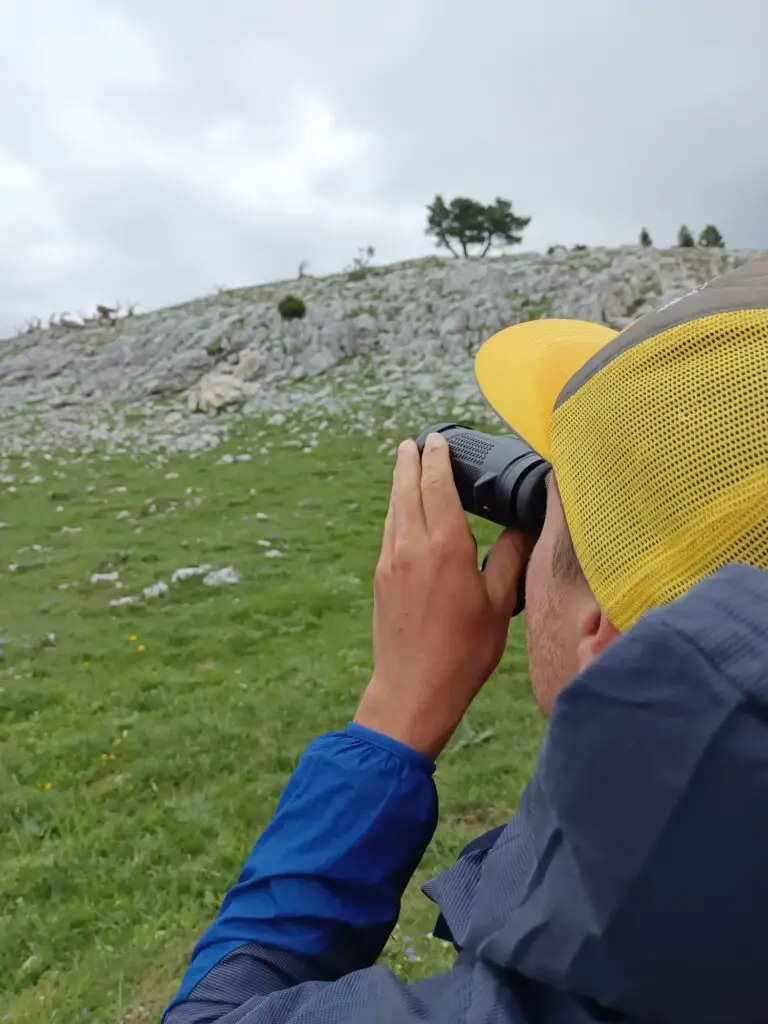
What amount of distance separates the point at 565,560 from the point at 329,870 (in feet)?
2.46

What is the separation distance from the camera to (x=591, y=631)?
1204mm

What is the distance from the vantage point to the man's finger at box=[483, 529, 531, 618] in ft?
5.33

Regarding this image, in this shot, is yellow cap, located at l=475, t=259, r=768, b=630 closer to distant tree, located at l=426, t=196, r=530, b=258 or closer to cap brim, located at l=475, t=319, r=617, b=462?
cap brim, located at l=475, t=319, r=617, b=462

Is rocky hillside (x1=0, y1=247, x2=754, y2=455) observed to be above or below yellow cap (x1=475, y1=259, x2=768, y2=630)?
above

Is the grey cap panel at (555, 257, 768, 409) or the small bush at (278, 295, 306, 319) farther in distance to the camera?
the small bush at (278, 295, 306, 319)

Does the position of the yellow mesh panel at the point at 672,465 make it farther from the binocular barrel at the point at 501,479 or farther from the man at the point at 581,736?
the binocular barrel at the point at 501,479

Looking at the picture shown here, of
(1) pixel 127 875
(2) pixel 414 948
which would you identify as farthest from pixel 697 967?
(1) pixel 127 875

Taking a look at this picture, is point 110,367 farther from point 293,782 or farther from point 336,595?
point 293,782

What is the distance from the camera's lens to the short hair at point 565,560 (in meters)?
1.25

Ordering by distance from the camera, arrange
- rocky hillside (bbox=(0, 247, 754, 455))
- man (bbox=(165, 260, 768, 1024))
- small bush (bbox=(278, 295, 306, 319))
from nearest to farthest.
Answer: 1. man (bbox=(165, 260, 768, 1024))
2. rocky hillside (bbox=(0, 247, 754, 455))
3. small bush (bbox=(278, 295, 306, 319))

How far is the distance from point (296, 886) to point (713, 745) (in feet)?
3.29

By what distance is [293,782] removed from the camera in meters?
1.66

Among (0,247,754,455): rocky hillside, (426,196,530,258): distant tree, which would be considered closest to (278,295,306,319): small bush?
(0,247,754,455): rocky hillside

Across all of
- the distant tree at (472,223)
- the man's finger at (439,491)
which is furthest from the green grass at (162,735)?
the distant tree at (472,223)
